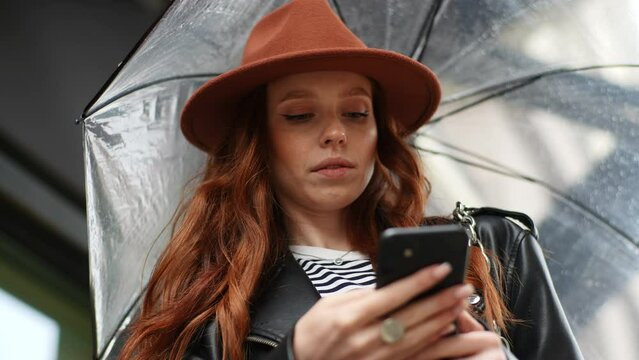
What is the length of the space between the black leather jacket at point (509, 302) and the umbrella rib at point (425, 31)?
50 centimetres

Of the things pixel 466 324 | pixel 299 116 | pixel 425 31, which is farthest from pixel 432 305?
pixel 425 31

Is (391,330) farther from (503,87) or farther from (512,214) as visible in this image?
(503,87)

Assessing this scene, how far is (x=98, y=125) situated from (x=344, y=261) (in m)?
0.65

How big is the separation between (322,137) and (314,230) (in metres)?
0.27

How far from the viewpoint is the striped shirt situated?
5.60 ft

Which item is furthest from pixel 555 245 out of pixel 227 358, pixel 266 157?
pixel 227 358

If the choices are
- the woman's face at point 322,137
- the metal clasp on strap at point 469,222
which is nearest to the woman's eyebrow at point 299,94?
the woman's face at point 322,137

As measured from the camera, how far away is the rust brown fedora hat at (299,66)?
177cm

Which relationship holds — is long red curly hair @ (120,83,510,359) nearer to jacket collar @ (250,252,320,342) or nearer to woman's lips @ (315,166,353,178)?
jacket collar @ (250,252,320,342)

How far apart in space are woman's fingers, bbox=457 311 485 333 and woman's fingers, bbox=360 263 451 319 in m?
0.20

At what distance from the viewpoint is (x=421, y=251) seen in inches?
41.4

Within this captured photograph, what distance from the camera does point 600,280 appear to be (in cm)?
198

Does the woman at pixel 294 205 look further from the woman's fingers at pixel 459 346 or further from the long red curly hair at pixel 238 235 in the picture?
the woman's fingers at pixel 459 346

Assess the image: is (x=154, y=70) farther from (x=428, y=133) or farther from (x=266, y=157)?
(x=428, y=133)
